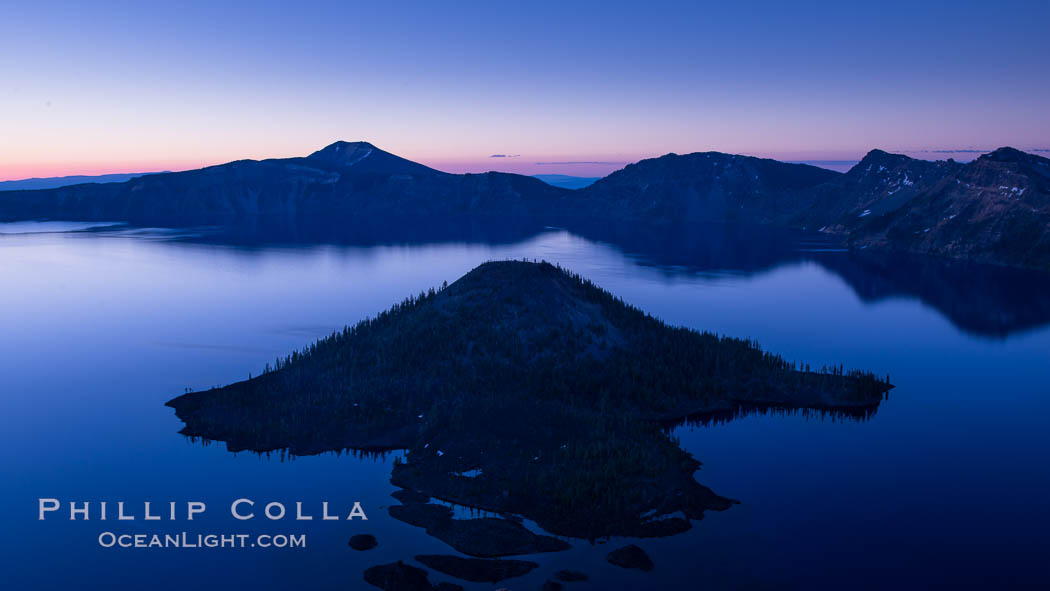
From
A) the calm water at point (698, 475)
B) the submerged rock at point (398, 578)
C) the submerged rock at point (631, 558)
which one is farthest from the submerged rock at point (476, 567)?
the submerged rock at point (631, 558)

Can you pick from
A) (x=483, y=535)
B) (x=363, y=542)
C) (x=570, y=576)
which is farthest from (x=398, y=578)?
(x=570, y=576)

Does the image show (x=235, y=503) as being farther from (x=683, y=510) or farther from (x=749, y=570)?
(x=749, y=570)

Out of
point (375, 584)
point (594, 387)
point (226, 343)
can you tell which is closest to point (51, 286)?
point (226, 343)

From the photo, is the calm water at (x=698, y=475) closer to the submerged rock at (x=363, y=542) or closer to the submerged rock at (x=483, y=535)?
the submerged rock at (x=363, y=542)

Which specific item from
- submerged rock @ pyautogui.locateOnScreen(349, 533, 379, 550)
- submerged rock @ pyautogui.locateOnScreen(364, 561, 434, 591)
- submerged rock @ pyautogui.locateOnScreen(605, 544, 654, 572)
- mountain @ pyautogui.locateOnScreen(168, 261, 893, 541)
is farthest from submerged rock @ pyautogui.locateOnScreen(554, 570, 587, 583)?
submerged rock @ pyautogui.locateOnScreen(349, 533, 379, 550)

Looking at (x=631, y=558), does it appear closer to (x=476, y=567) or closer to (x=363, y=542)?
(x=476, y=567)

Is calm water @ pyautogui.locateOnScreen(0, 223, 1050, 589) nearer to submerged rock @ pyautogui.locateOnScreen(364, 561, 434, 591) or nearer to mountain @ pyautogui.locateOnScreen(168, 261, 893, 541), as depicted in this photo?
submerged rock @ pyautogui.locateOnScreen(364, 561, 434, 591)
